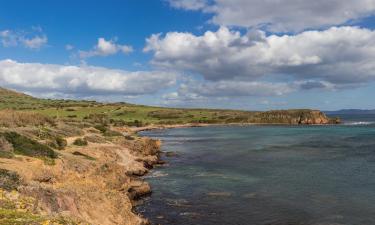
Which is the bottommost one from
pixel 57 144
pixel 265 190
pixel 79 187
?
pixel 265 190

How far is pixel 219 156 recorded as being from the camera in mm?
70438

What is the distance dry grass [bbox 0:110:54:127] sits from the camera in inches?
2260

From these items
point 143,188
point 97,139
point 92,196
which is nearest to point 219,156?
point 97,139

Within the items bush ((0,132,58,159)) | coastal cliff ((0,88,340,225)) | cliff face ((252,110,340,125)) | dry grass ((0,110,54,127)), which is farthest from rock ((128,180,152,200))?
cliff face ((252,110,340,125))

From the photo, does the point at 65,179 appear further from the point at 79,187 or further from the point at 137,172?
the point at 137,172

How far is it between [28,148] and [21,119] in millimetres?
31907

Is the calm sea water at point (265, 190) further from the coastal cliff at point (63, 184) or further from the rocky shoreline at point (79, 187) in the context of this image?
the coastal cliff at point (63, 184)

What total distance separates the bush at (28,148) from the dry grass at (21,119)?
21319 mm

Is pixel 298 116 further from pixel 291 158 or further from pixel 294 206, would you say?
pixel 294 206

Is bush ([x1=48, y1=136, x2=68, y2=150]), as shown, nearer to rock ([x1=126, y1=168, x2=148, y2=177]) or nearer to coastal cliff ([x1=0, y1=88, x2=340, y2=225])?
coastal cliff ([x1=0, y1=88, x2=340, y2=225])

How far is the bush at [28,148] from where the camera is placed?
34562 mm

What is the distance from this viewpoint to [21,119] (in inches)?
2520

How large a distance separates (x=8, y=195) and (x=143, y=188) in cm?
2057

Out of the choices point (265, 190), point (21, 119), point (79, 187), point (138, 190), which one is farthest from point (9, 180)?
point (21, 119)
